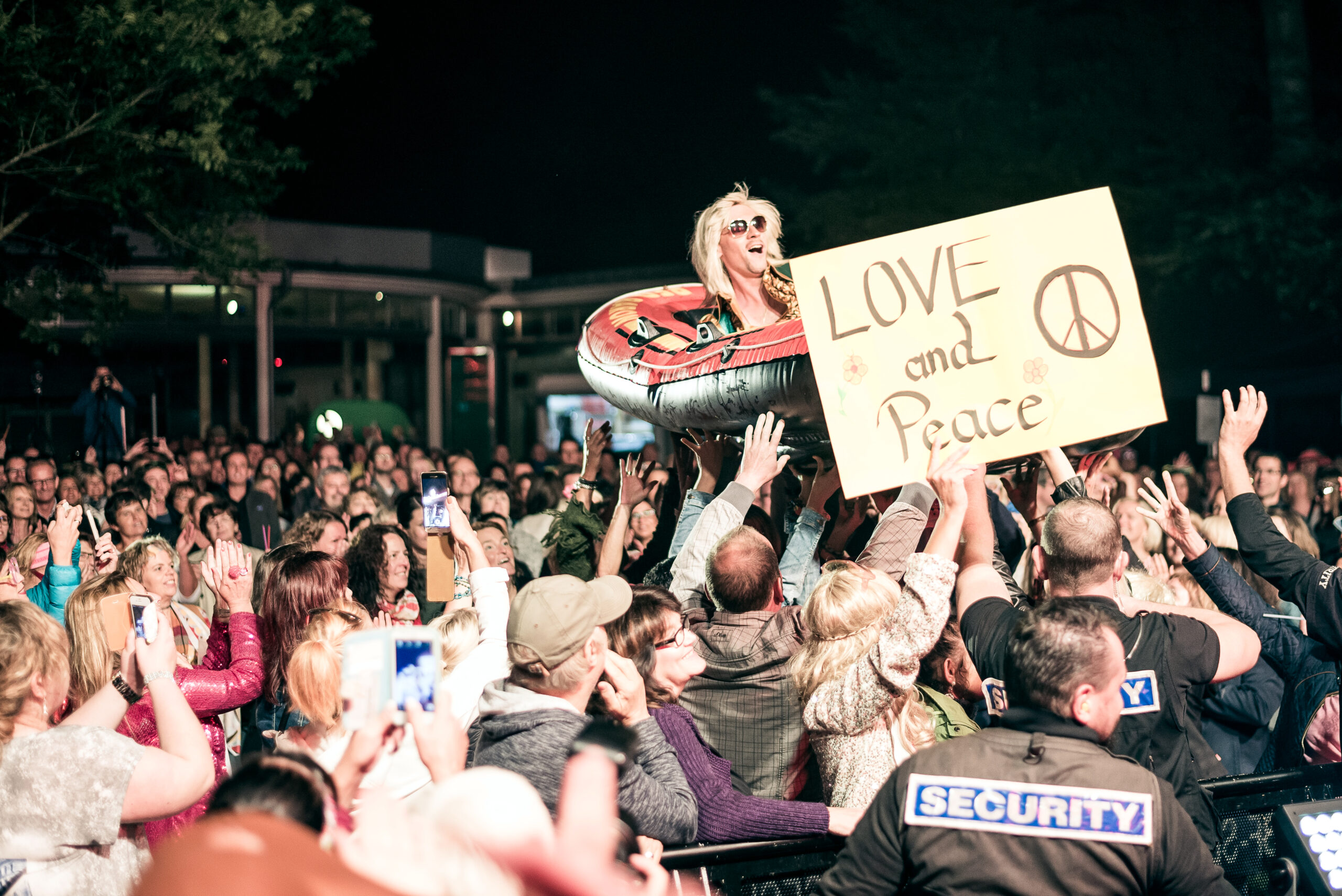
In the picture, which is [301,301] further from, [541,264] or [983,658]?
[983,658]

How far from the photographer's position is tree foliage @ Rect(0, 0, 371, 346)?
462 inches

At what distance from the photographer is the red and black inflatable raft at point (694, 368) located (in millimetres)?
4707

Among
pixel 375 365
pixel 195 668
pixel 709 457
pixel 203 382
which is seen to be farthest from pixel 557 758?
pixel 375 365

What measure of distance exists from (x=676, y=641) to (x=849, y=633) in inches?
20.6

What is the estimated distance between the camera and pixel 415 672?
211cm

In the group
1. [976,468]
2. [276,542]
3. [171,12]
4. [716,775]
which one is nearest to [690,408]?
[976,468]

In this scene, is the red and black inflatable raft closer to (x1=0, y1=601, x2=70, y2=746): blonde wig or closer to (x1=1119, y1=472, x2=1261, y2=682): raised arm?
(x1=1119, y1=472, x2=1261, y2=682): raised arm

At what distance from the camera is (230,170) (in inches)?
571

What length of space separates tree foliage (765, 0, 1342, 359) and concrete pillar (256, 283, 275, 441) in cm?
1204

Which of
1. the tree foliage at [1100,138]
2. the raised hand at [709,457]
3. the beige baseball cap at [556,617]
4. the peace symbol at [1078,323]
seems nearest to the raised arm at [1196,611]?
the peace symbol at [1078,323]

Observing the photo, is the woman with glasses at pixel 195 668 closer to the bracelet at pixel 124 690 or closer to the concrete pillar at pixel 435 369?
the bracelet at pixel 124 690

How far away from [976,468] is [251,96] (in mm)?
13323

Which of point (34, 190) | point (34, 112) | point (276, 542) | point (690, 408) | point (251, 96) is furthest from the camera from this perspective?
point (251, 96)

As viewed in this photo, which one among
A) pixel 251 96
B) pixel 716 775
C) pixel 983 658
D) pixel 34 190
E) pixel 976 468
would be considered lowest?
pixel 716 775
